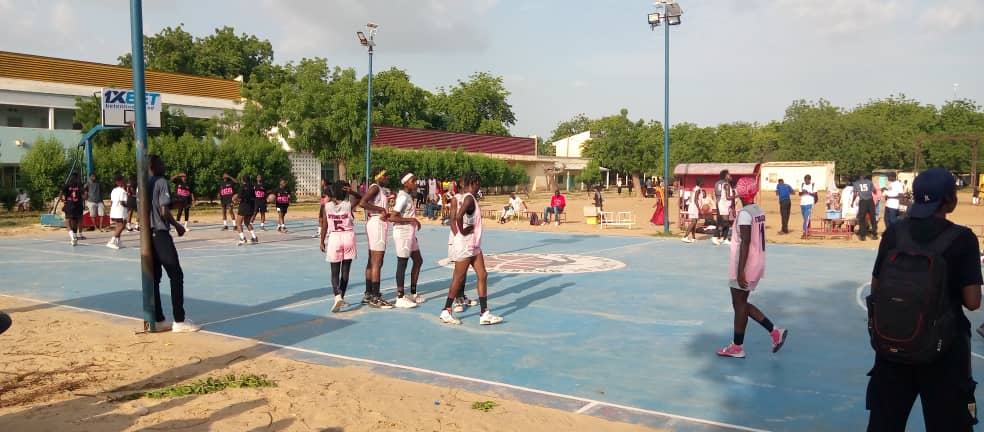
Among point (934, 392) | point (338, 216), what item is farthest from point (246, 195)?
point (934, 392)

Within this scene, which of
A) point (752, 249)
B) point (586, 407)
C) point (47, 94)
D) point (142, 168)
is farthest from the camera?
point (47, 94)

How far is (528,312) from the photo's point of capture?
32.2 feet

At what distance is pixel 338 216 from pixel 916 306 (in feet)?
24.7

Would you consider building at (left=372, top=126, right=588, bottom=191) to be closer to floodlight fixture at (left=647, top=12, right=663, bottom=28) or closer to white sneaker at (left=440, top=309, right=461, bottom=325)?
floodlight fixture at (left=647, top=12, right=663, bottom=28)

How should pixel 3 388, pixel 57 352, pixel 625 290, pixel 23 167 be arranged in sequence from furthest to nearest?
pixel 23 167 → pixel 625 290 → pixel 57 352 → pixel 3 388

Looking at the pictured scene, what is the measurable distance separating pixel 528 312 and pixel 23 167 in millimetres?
30347

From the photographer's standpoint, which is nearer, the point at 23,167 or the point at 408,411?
the point at 408,411

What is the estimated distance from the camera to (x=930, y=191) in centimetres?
392

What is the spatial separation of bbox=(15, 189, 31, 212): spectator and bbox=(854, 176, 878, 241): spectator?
106 feet

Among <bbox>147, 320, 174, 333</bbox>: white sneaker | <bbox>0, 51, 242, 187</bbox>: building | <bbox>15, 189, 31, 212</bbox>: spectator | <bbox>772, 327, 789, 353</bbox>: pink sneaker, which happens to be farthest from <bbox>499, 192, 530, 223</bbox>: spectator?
<bbox>0, 51, 242, 187</bbox>: building

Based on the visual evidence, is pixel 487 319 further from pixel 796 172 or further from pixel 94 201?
pixel 796 172

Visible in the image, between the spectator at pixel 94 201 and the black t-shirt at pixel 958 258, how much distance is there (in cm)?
2079

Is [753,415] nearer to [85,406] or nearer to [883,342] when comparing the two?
[883,342]

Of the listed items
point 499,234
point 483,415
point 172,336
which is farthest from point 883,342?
point 499,234
